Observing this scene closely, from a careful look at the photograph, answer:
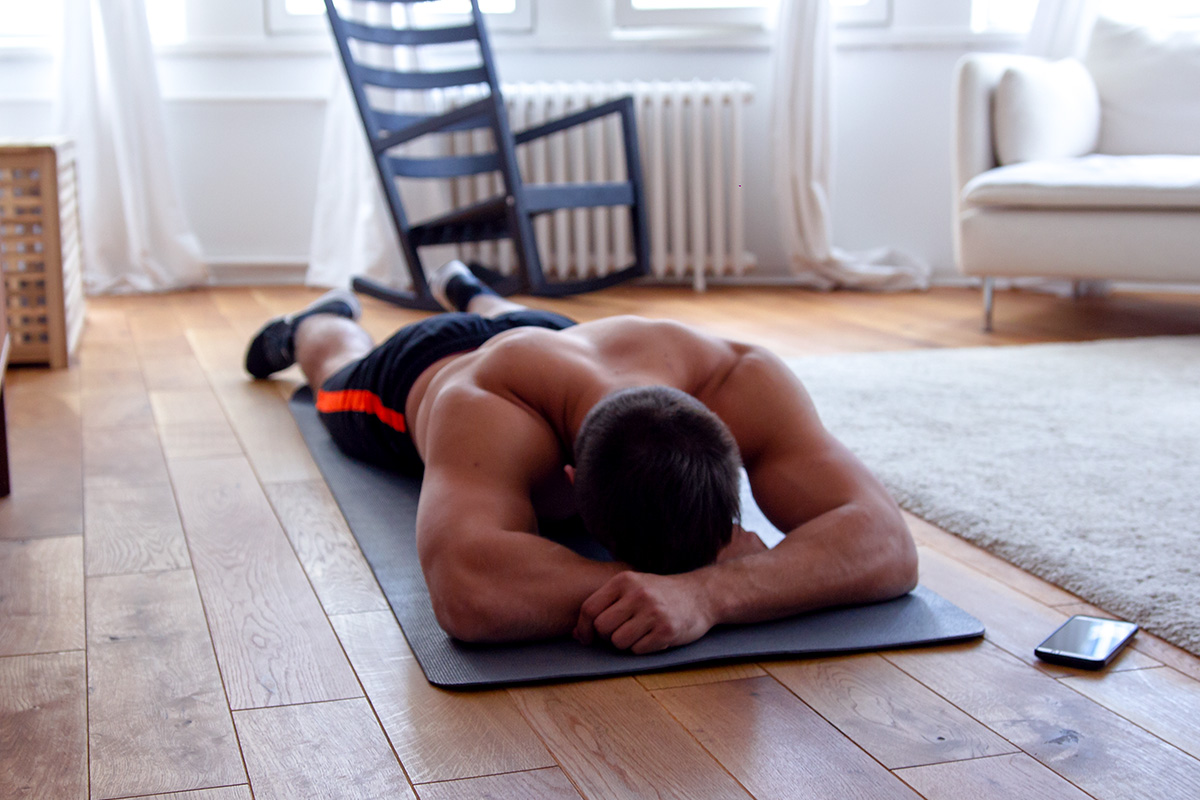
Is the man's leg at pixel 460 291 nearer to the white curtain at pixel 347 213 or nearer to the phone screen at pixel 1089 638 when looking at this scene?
the white curtain at pixel 347 213

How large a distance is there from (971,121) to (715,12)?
1.13 metres

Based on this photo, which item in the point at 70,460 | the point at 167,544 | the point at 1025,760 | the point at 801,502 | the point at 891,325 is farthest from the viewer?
the point at 891,325

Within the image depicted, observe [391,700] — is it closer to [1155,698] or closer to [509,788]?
[509,788]

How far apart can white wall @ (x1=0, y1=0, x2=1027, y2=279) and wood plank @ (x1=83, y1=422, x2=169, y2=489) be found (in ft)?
6.89

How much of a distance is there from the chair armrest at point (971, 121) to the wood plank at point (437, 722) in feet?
8.02

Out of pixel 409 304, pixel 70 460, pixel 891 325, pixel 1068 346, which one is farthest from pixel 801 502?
pixel 409 304

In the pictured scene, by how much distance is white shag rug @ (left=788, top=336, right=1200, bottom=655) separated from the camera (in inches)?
52.2

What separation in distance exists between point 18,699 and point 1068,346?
243 cm

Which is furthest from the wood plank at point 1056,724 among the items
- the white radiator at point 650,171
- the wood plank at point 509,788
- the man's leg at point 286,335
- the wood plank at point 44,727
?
the white radiator at point 650,171

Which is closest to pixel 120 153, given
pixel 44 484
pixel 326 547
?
pixel 44 484

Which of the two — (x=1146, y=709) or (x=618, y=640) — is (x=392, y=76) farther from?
(x=1146, y=709)

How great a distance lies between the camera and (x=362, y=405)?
169 centimetres

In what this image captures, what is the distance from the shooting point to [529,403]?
1.22 meters

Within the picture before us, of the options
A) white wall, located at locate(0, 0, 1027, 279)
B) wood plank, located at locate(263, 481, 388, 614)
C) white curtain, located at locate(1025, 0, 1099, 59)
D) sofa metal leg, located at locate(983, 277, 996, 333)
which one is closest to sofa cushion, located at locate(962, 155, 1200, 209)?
sofa metal leg, located at locate(983, 277, 996, 333)
